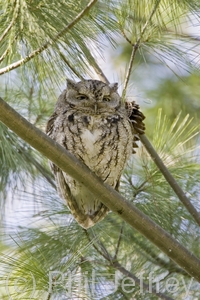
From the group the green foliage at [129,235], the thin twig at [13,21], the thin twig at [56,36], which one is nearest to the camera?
the thin twig at [13,21]

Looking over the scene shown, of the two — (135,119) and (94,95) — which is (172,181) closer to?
(135,119)

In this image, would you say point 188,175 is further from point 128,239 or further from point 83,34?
point 83,34

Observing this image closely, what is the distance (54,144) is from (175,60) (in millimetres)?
746

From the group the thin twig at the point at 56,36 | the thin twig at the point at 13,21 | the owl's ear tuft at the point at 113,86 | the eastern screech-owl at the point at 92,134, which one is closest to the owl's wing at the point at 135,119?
the eastern screech-owl at the point at 92,134

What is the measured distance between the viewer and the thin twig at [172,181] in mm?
2477

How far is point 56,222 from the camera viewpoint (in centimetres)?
287

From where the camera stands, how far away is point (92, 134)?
2533mm

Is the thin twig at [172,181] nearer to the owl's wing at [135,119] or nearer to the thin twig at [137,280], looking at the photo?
the owl's wing at [135,119]

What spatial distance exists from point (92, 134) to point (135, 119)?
0.76ft

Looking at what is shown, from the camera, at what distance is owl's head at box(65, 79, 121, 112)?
267cm

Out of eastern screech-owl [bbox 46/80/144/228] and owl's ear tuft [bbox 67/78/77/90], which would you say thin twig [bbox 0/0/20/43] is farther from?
owl's ear tuft [bbox 67/78/77/90]

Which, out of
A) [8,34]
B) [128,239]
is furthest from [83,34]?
[128,239]

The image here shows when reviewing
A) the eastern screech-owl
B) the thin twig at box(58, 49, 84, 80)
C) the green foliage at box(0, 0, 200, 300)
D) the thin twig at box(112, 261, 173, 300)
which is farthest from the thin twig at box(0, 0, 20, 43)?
the thin twig at box(112, 261, 173, 300)

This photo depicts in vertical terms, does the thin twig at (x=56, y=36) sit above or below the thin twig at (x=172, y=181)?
above
